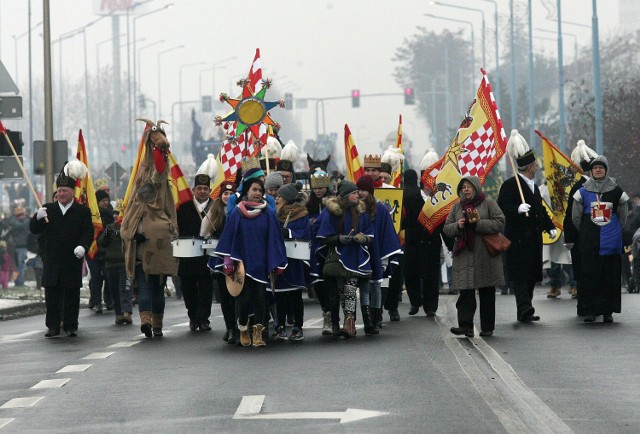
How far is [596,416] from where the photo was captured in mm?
10297

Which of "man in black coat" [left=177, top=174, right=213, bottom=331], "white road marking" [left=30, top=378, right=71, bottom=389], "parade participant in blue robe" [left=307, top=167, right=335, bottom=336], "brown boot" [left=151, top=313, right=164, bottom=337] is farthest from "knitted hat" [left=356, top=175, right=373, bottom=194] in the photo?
"white road marking" [left=30, top=378, right=71, bottom=389]

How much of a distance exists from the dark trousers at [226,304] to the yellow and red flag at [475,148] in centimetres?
340

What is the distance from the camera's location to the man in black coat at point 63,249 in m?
17.8

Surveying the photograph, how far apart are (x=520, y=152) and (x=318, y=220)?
296 centimetres

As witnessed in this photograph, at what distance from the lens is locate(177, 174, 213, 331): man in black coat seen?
17766 millimetres

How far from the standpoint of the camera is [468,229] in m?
16.2

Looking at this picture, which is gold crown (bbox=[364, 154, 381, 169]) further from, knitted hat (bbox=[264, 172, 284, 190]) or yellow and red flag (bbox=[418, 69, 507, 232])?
knitted hat (bbox=[264, 172, 284, 190])

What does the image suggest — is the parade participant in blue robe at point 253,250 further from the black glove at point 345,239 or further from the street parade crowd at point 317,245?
the black glove at point 345,239

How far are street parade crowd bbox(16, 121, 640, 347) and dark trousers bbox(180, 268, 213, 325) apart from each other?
0.05 ft

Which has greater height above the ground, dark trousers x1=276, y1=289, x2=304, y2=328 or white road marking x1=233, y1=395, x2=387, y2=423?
dark trousers x1=276, y1=289, x2=304, y2=328

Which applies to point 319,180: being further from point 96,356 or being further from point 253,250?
point 96,356

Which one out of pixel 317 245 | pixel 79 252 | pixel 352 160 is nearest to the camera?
pixel 317 245

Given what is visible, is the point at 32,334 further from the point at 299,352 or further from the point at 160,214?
the point at 299,352

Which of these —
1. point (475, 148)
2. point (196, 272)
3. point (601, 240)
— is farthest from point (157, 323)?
point (475, 148)
